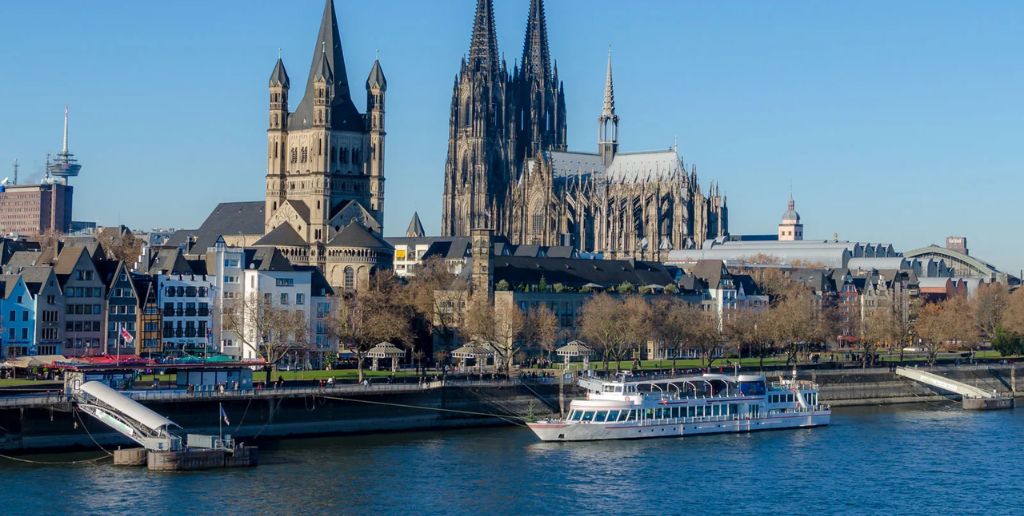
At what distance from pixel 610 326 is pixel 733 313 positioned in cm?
2980

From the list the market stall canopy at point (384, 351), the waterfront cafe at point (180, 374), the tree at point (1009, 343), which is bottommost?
the waterfront cafe at point (180, 374)

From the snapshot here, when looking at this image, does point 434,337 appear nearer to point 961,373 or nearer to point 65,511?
point 961,373

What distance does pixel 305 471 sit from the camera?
83.0 m

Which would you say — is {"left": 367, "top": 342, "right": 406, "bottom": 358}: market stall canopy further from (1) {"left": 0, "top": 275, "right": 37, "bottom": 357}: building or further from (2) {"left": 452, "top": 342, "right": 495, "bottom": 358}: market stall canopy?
(1) {"left": 0, "top": 275, "right": 37, "bottom": 357}: building

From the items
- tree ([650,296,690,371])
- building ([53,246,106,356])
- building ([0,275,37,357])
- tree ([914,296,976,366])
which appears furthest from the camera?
tree ([914,296,976,366])

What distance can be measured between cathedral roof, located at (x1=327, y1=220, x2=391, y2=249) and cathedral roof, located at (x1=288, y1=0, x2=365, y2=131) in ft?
54.5

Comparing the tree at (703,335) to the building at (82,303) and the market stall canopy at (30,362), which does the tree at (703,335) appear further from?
the market stall canopy at (30,362)

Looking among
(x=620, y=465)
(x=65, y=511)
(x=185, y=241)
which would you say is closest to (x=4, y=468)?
(x=65, y=511)

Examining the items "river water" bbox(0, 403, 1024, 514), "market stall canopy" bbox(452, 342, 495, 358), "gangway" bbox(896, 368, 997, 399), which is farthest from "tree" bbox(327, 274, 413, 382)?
"gangway" bbox(896, 368, 997, 399)

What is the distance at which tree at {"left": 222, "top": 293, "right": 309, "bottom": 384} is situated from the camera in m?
123

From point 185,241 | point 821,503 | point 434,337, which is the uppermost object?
point 185,241

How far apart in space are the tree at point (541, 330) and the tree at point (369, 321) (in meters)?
9.89

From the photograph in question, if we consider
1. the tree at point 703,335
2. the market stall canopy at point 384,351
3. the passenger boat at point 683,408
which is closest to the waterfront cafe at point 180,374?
the passenger boat at point 683,408

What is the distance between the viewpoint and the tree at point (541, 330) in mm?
137625
